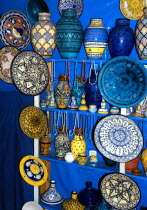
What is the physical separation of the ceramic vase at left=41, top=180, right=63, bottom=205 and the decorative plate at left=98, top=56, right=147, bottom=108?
837mm

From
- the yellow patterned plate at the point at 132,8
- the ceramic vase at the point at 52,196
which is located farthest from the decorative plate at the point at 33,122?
the yellow patterned plate at the point at 132,8

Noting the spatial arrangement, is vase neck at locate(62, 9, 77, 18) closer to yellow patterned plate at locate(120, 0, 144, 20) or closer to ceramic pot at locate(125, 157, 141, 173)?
yellow patterned plate at locate(120, 0, 144, 20)

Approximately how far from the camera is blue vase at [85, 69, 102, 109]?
6.45ft

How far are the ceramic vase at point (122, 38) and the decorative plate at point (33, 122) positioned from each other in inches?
27.8

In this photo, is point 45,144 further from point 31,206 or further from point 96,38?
point 96,38

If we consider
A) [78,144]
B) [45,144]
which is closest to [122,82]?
[78,144]

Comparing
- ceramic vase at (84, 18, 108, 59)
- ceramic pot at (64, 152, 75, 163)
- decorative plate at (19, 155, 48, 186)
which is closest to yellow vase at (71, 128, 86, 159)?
ceramic pot at (64, 152, 75, 163)

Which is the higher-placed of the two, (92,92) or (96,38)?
(96,38)

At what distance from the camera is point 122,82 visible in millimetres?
1877

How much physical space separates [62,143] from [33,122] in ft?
0.84

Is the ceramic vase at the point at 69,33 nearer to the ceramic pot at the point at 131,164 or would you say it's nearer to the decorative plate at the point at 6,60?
the decorative plate at the point at 6,60

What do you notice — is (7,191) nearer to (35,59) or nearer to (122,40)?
(35,59)

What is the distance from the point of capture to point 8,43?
2293mm

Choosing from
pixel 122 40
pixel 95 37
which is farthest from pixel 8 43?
pixel 122 40
